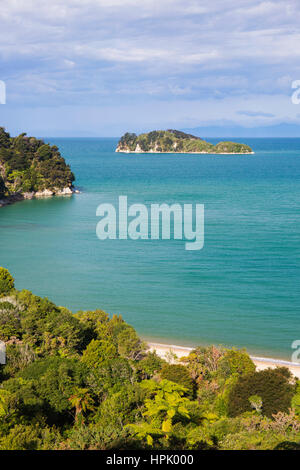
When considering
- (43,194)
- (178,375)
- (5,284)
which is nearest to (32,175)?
(43,194)

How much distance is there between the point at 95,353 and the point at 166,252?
25123 mm

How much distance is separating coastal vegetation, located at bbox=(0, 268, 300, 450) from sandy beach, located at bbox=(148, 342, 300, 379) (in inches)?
66.1

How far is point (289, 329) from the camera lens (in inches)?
1049

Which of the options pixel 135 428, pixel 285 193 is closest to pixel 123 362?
pixel 135 428

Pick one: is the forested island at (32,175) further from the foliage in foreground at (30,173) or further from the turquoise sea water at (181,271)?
the turquoise sea water at (181,271)

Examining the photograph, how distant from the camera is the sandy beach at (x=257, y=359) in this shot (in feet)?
69.9

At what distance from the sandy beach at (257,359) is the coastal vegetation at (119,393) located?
1.68m

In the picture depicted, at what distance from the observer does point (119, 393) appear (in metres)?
14.5

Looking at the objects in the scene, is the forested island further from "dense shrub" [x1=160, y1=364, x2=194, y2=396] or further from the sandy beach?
"dense shrub" [x1=160, y1=364, x2=194, y2=396]

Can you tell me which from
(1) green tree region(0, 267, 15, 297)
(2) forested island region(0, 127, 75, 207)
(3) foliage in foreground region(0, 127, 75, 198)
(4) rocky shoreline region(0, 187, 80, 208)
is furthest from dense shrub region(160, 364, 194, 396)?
(3) foliage in foreground region(0, 127, 75, 198)

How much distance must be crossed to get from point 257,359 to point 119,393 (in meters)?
10.0

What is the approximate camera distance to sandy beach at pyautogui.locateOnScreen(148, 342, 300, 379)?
69.9 feet

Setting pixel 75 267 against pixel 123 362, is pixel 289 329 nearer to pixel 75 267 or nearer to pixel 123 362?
pixel 123 362

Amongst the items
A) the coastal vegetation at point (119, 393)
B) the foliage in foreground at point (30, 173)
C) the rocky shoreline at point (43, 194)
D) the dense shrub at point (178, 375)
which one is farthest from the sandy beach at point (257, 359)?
the foliage in foreground at point (30, 173)
